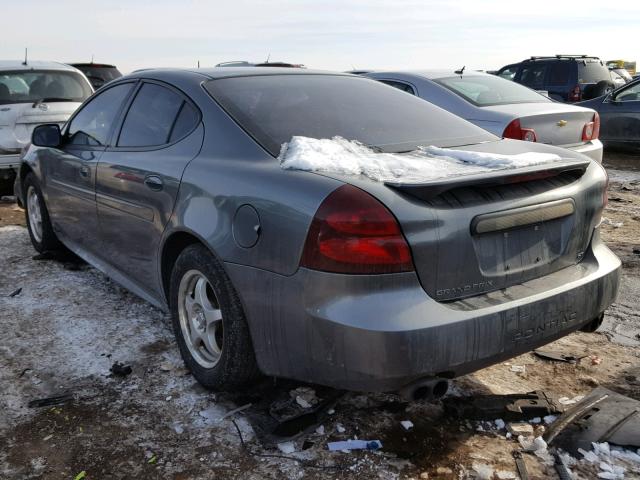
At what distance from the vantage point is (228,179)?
2.85 m

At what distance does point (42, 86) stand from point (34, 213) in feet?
11.9

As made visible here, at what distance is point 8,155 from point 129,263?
5.13m

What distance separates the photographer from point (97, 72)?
41.4 feet

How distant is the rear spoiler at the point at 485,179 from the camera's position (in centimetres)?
239

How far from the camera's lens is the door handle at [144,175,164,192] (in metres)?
3.32

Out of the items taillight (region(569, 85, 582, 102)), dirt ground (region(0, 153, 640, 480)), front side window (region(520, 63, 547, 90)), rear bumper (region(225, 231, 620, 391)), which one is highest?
front side window (region(520, 63, 547, 90))

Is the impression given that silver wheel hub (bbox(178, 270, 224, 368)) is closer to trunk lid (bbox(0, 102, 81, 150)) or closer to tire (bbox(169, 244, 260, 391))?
tire (bbox(169, 244, 260, 391))

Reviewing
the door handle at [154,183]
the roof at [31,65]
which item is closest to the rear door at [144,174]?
the door handle at [154,183]

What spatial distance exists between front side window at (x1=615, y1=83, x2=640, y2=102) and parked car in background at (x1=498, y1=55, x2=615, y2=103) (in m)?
1.93

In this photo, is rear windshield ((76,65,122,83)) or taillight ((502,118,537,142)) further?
rear windshield ((76,65,122,83))

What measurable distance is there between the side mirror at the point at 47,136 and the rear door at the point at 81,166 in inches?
2.7

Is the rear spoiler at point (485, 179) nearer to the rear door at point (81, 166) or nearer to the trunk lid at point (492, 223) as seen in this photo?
the trunk lid at point (492, 223)

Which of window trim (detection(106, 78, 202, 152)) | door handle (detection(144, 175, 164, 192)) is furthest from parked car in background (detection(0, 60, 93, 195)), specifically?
door handle (detection(144, 175, 164, 192))

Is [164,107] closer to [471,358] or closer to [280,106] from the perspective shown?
[280,106]
